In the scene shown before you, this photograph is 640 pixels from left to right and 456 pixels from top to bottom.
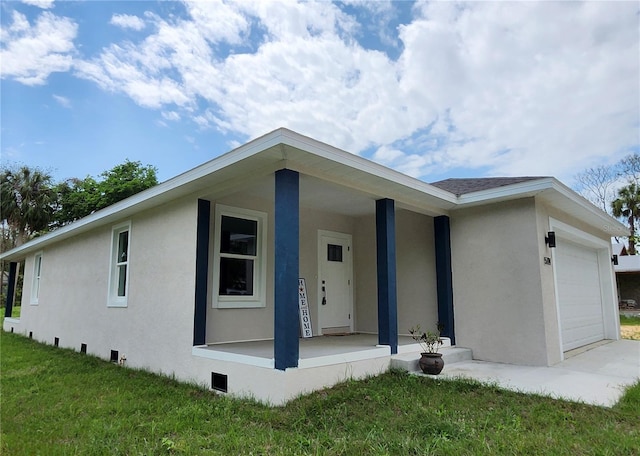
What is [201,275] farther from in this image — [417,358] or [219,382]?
[417,358]

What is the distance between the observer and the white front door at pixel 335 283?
7770 millimetres

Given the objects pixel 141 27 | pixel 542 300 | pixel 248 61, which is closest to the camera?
pixel 542 300

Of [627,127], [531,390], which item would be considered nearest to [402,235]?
[531,390]

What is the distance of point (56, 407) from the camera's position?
4.46 metres

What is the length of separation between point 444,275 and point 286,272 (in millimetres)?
3685

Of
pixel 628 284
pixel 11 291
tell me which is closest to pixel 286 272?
pixel 11 291

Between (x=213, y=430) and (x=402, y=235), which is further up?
(x=402, y=235)

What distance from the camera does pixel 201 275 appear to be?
18.4 feet

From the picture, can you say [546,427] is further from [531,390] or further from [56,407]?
[56,407]

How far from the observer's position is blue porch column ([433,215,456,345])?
690 cm

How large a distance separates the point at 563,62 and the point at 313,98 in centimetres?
630

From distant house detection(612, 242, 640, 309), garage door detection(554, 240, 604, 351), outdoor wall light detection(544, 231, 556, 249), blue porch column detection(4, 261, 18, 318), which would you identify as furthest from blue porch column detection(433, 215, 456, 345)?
distant house detection(612, 242, 640, 309)

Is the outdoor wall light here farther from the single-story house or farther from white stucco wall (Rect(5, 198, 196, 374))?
white stucco wall (Rect(5, 198, 196, 374))

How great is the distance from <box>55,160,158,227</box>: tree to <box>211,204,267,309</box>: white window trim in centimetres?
2013
